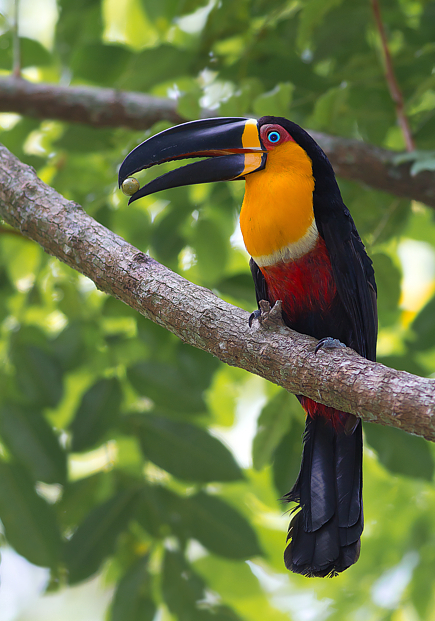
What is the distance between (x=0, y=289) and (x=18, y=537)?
1.64 meters

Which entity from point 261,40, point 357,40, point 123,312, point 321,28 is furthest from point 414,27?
point 123,312

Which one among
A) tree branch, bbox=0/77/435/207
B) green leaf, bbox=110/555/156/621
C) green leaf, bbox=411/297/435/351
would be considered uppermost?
tree branch, bbox=0/77/435/207

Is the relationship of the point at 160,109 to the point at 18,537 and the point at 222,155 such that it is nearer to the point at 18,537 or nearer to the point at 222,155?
the point at 222,155

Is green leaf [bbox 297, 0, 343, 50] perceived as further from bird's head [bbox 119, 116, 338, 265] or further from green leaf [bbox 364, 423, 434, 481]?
green leaf [bbox 364, 423, 434, 481]

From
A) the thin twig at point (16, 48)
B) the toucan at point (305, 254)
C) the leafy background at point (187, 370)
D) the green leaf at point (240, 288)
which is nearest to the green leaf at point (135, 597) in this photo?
the leafy background at point (187, 370)

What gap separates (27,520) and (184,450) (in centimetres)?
89

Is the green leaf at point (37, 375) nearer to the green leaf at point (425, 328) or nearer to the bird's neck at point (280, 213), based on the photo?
the bird's neck at point (280, 213)

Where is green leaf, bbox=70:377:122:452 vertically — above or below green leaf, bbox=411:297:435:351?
below

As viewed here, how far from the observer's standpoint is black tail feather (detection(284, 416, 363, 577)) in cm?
245

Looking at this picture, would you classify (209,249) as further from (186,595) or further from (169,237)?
(186,595)

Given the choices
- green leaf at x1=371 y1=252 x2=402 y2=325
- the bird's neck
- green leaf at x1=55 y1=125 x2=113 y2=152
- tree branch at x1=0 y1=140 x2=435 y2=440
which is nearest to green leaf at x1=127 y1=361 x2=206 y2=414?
the bird's neck

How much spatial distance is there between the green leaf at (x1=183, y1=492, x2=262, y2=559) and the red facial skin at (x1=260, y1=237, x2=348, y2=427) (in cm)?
78

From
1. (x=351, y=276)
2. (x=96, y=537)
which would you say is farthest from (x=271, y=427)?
(x=96, y=537)

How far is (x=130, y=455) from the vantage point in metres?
3.59
